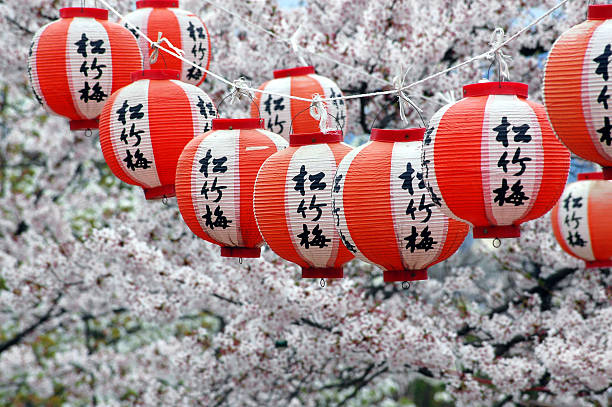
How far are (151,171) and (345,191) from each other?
149cm

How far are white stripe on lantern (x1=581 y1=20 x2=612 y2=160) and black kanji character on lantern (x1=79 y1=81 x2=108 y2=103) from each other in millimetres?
3222

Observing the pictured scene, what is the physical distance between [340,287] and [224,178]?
13.3ft

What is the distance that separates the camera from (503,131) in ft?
11.8

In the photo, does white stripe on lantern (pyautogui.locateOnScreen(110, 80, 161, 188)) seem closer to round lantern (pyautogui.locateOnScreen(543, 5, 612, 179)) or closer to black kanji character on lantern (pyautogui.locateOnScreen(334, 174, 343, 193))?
black kanji character on lantern (pyautogui.locateOnScreen(334, 174, 343, 193))

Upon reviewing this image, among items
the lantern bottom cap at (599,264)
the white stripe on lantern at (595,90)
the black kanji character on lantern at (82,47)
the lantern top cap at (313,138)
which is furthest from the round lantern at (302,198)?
the lantern bottom cap at (599,264)

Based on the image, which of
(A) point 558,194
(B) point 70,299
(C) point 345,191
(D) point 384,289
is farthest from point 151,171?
(B) point 70,299

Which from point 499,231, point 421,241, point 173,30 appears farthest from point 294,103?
point 499,231

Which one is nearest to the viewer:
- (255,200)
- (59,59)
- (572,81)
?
(572,81)

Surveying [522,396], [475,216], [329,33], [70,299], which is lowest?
[522,396]

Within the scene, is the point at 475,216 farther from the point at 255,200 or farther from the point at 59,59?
the point at 59,59

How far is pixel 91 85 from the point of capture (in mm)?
5402

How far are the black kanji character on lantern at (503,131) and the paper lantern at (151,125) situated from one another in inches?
79.8

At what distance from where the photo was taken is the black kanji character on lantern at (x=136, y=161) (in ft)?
16.1

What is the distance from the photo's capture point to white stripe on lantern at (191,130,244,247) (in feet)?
14.9
